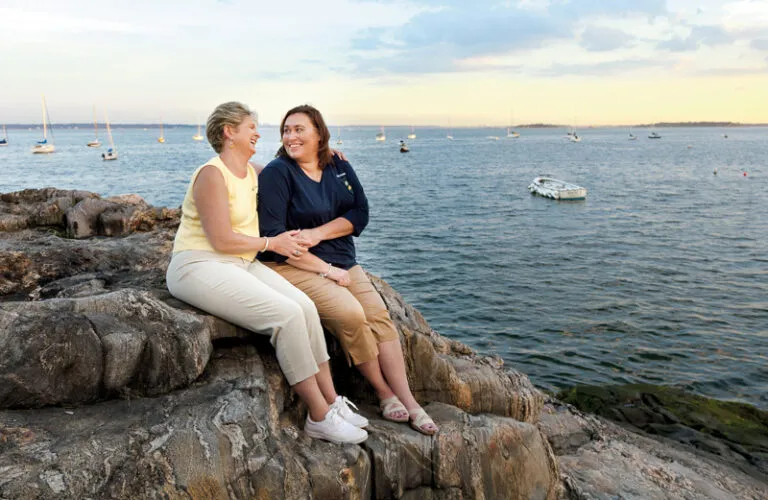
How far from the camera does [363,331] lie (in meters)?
5.14

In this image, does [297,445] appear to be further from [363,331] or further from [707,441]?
[707,441]

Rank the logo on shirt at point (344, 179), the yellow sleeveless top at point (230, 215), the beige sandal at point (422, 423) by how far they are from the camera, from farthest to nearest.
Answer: the logo on shirt at point (344, 179)
the beige sandal at point (422, 423)
the yellow sleeveless top at point (230, 215)

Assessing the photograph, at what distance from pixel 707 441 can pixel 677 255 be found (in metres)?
16.9

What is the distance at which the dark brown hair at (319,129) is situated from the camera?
5609mm

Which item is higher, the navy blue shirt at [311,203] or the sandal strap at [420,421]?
the navy blue shirt at [311,203]

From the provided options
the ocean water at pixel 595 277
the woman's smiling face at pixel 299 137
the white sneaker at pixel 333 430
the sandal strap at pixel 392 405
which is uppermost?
the woman's smiling face at pixel 299 137

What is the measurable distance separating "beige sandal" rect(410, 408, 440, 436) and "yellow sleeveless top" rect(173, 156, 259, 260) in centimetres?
203

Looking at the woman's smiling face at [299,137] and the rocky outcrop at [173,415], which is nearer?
the rocky outcrop at [173,415]

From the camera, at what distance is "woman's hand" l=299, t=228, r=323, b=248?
543 centimetres

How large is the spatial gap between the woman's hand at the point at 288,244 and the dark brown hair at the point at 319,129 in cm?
85

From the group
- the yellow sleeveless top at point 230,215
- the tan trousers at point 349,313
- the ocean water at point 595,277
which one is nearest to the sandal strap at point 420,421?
the tan trousers at point 349,313

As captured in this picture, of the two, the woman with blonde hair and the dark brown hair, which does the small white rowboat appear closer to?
the dark brown hair

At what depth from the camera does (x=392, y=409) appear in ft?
17.3

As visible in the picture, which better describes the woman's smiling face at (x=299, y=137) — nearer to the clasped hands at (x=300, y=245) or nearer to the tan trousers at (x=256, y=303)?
the clasped hands at (x=300, y=245)
